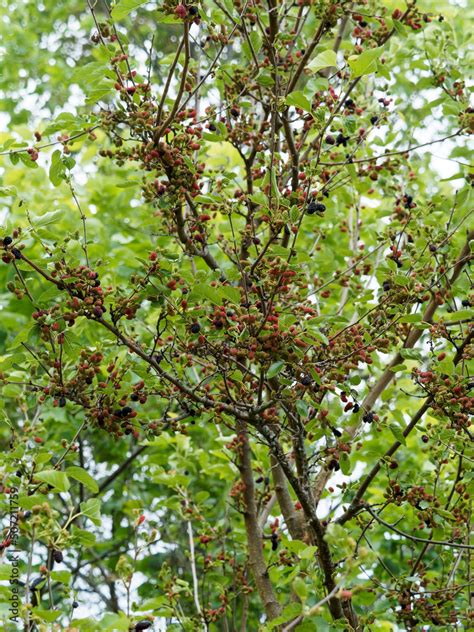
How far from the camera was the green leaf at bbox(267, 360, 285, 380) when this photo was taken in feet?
8.86

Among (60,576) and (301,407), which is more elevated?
(301,407)

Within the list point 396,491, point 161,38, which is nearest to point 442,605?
point 396,491

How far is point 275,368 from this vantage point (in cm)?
273

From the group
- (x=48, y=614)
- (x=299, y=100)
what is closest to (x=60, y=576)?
(x=48, y=614)

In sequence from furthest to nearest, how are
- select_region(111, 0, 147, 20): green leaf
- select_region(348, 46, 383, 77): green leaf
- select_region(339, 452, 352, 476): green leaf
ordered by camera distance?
select_region(339, 452, 352, 476): green leaf → select_region(111, 0, 147, 20): green leaf → select_region(348, 46, 383, 77): green leaf

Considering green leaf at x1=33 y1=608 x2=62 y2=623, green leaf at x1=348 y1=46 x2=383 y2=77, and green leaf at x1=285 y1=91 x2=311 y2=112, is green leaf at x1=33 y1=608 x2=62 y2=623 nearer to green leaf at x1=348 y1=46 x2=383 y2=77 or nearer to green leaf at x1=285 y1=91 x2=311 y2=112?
green leaf at x1=285 y1=91 x2=311 y2=112

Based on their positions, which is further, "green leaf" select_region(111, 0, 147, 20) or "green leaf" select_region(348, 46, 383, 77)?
"green leaf" select_region(111, 0, 147, 20)

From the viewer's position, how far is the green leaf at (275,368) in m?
2.70

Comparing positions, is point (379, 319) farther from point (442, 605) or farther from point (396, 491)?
point (442, 605)

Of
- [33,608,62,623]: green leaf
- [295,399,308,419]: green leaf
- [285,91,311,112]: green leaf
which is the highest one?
[285,91,311,112]: green leaf

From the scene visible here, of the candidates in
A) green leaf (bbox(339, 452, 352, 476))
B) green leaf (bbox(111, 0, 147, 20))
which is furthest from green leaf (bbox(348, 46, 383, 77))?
green leaf (bbox(339, 452, 352, 476))

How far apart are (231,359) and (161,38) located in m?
7.81

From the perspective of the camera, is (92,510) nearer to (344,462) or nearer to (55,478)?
(55,478)

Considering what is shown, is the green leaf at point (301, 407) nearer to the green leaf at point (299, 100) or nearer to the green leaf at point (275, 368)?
the green leaf at point (275, 368)
